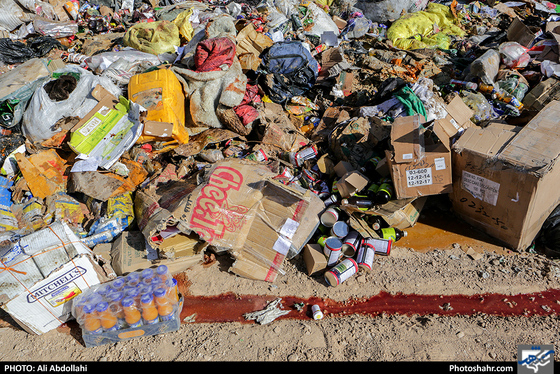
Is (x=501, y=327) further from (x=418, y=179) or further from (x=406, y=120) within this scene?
(x=406, y=120)

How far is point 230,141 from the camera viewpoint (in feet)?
12.5

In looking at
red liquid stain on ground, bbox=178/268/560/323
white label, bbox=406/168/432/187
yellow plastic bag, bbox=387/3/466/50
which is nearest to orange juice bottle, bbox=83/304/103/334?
red liquid stain on ground, bbox=178/268/560/323

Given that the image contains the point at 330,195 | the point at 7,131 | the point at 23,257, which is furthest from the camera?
the point at 7,131

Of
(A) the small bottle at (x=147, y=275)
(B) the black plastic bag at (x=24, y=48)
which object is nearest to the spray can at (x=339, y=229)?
(A) the small bottle at (x=147, y=275)

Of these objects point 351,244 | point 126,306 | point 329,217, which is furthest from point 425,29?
point 126,306

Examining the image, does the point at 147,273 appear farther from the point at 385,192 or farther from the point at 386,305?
the point at 385,192

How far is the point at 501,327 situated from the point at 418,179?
1.34m

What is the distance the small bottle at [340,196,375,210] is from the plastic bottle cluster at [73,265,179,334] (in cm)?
174

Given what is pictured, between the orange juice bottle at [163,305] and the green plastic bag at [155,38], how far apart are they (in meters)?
3.66

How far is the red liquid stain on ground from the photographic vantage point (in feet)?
8.68

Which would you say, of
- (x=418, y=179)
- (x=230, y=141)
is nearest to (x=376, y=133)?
(x=418, y=179)

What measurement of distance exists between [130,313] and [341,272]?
1694 millimetres

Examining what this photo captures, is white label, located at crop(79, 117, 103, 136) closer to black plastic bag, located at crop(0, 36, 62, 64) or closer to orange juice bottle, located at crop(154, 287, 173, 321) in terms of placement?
orange juice bottle, located at crop(154, 287, 173, 321)

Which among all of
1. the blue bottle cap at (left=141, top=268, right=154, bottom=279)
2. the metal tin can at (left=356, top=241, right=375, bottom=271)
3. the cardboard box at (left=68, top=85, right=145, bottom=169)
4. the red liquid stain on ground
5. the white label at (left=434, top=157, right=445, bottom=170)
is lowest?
the red liquid stain on ground
